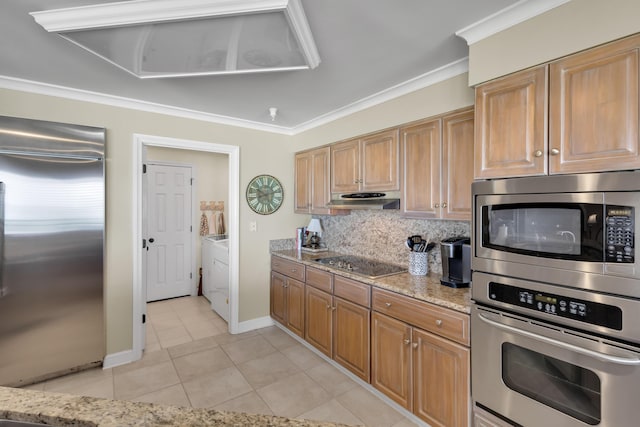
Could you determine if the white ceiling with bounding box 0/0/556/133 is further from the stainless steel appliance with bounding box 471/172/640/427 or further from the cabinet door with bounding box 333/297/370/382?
the cabinet door with bounding box 333/297/370/382

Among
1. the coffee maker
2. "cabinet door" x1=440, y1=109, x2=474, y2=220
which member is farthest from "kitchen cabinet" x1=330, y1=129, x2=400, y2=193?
the coffee maker

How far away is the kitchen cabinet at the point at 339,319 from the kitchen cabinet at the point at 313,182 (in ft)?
2.54

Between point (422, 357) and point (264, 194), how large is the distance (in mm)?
2488

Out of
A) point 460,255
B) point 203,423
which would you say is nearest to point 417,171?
point 460,255

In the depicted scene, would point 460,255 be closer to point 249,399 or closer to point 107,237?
point 249,399

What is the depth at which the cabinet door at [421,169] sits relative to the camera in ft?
7.49

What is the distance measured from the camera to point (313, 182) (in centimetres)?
356

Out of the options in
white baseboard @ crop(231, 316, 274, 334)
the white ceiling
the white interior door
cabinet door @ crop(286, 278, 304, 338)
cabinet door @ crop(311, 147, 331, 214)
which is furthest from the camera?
the white interior door

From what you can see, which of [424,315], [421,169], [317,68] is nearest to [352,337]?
[424,315]

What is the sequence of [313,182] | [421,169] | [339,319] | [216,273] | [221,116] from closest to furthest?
[421,169], [339,319], [221,116], [313,182], [216,273]

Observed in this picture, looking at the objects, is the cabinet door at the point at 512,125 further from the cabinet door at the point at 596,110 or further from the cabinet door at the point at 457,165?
the cabinet door at the point at 457,165

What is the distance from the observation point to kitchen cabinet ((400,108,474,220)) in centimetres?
211

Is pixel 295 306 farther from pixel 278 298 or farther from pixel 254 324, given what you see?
pixel 254 324

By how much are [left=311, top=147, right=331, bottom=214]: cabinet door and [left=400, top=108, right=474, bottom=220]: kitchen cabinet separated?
1014mm
